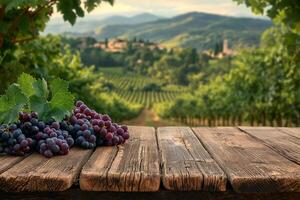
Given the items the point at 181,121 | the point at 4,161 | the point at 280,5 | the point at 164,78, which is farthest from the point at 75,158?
the point at 164,78

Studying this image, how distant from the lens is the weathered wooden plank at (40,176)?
5.20ft

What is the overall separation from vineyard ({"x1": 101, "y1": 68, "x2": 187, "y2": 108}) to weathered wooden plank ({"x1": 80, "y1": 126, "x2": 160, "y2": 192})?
90635mm

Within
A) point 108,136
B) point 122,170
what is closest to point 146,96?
point 108,136

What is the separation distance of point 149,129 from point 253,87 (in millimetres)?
21588

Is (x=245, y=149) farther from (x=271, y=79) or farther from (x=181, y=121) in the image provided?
(x=181, y=121)

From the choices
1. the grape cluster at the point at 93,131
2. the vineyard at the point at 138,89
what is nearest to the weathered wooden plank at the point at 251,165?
the grape cluster at the point at 93,131

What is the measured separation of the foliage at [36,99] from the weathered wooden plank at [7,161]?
0.49 ft

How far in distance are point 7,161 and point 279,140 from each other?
1.35m

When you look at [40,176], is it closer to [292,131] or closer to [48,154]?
[48,154]

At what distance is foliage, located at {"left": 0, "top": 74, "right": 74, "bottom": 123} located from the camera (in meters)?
2.04

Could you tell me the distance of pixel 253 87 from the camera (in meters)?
24.0

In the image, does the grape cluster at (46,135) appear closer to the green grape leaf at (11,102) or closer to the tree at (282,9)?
the green grape leaf at (11,102)

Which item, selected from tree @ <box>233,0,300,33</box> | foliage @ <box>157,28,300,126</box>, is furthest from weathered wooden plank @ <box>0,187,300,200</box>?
foliage @ <box>157,28,300,126</box>

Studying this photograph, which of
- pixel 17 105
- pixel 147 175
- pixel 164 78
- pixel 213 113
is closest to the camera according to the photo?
pixel 147 175
